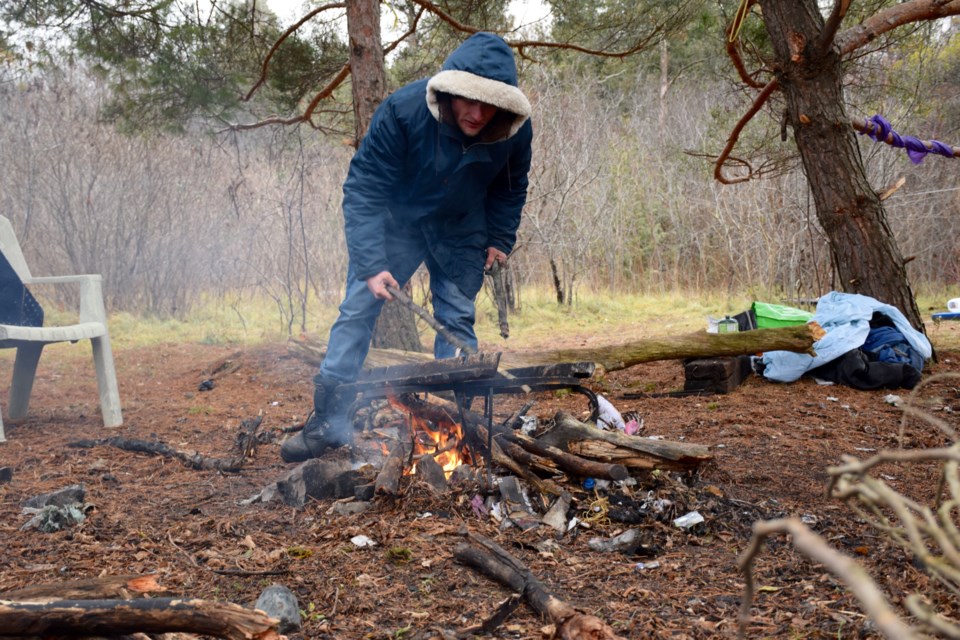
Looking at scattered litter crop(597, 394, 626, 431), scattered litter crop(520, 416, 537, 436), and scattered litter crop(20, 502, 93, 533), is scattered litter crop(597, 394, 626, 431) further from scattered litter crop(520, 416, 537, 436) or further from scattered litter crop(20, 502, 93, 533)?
scattered litter crop(20, 502, 93, 533)

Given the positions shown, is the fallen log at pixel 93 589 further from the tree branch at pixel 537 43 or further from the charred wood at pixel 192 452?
the tree branch at pixel 537 43

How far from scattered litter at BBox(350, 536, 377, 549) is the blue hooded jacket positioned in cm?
137

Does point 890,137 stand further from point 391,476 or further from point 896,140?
point 391,476

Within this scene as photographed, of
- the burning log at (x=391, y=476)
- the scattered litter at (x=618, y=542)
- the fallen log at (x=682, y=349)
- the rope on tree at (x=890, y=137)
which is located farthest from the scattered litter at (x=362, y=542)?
the rope on tree at (x=890, y=137)

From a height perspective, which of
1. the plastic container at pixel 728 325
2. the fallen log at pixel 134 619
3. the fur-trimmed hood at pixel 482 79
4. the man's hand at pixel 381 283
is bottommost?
the fallen log at pixel 134 619

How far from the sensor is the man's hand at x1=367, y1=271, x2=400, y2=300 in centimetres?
361

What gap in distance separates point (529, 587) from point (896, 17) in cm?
534

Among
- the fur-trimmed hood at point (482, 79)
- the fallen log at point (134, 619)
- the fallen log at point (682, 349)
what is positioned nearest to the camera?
the fallen log at point (134, 619)

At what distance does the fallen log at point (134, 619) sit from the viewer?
1508 mm

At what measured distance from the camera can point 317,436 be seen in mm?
3994

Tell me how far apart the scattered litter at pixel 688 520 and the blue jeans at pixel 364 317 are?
1.45 metres

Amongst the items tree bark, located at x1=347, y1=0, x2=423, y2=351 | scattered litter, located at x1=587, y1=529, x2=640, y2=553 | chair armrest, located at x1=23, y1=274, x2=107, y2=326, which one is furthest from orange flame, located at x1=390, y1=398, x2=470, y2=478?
tree bark, located at x1=347, y1=0, x2=423, y2=351

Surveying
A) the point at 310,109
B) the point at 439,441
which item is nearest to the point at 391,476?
the point at 439,441

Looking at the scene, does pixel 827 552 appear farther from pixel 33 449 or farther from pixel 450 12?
pixel 450 12
